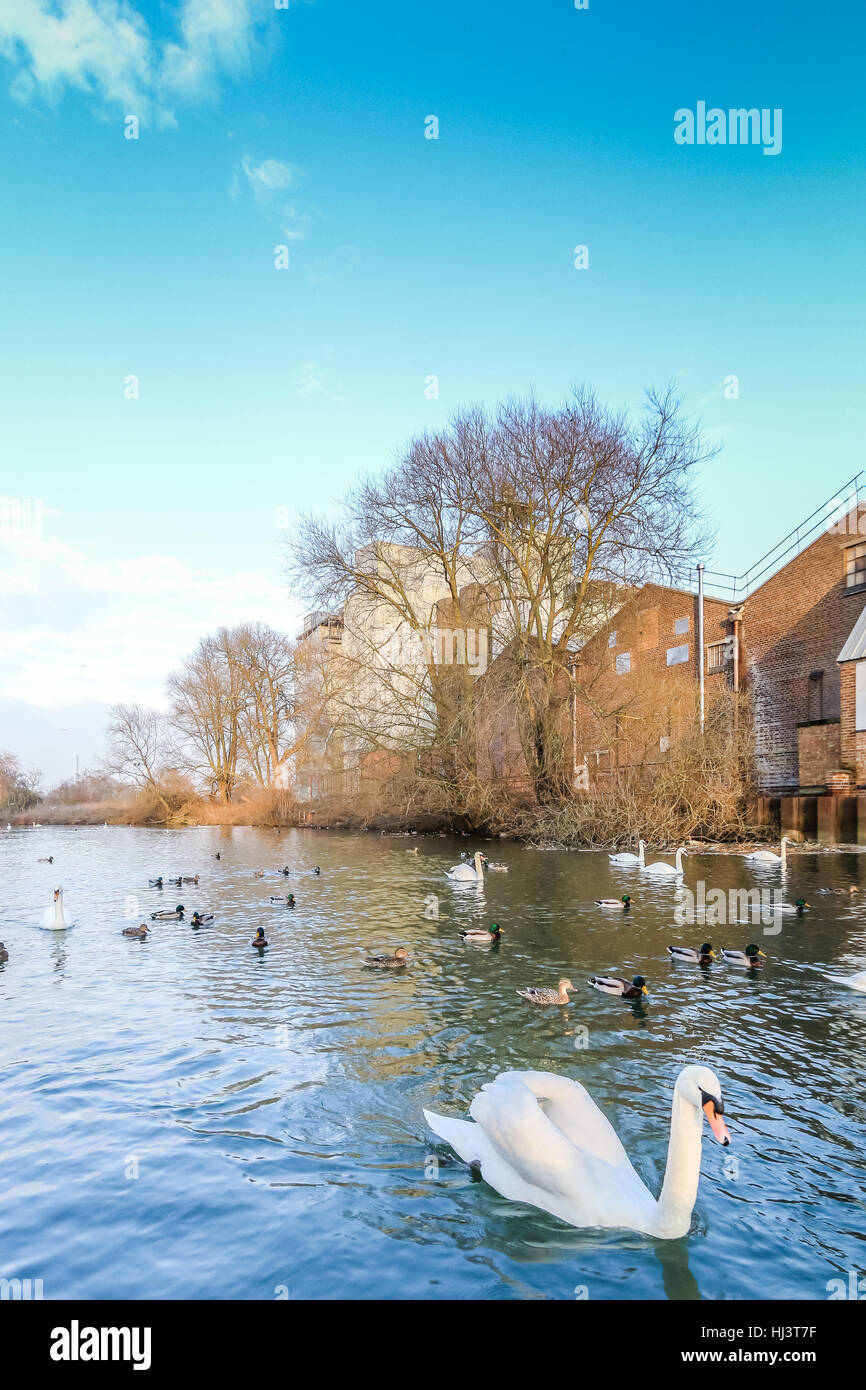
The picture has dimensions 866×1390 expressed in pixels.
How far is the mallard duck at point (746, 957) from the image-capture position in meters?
10.2

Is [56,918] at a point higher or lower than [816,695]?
lower

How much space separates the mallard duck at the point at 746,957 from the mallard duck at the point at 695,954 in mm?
211

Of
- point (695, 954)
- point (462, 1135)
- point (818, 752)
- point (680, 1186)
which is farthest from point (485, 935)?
point (818, 752)

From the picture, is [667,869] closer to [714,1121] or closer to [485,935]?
[485,935]

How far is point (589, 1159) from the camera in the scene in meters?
4.47

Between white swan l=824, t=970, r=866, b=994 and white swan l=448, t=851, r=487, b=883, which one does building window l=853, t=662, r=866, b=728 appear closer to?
white swan l=448, t=851, r=487, b=883

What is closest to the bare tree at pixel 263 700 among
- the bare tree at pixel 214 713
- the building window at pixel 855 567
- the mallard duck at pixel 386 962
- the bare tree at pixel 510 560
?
the bare tree at pixel 214 713

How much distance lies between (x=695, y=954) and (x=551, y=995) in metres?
2.88

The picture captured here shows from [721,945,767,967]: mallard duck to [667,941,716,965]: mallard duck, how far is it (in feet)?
0.69

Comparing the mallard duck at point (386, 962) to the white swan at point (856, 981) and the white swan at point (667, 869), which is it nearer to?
the white swan at point (856, 981)

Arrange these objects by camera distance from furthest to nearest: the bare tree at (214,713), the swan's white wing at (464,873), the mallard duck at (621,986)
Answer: the bare tree at (214,713) < the swan's white wing at (464,873) < the mallard duck at (621,986)
